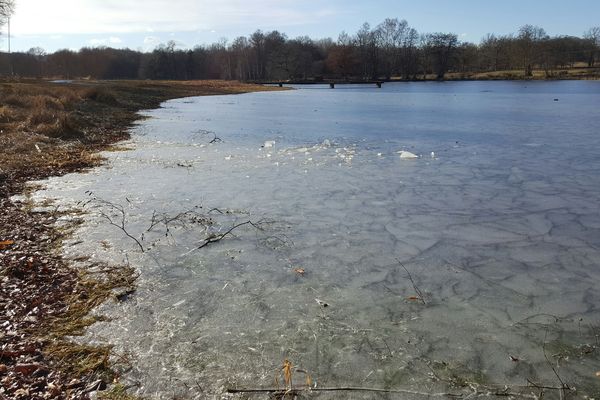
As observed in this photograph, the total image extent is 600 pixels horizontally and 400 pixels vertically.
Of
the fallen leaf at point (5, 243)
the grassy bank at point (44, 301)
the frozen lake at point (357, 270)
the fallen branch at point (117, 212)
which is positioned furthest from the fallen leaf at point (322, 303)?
the fallen leaf at point (5, 243)

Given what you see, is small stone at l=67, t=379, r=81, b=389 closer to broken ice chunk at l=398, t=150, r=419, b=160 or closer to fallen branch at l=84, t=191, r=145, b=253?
fallen branch at l=84, t=191, r=145, b=253

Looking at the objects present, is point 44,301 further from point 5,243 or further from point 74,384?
point 5,243

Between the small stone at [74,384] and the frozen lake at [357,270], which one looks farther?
the frozen lake at [357,270]

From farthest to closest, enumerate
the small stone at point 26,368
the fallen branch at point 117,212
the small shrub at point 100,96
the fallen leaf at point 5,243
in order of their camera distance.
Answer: the small shrub at point 100,96 < the fallen branch at point 117,212 < the fallen leaf at point 5,243 < the small stone at point 26,368

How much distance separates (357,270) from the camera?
554 cm

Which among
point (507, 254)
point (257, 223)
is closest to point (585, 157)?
point (507, 254)

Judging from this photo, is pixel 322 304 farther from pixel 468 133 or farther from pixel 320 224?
pixel 468 133

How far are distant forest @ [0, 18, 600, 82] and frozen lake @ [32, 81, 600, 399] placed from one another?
10159 centimetres

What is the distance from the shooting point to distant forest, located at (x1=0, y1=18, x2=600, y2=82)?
10588 cm

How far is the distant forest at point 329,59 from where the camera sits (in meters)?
106

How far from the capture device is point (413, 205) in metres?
8.06

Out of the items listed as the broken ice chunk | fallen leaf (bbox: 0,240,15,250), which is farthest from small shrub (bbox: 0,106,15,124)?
the broken ice chunk

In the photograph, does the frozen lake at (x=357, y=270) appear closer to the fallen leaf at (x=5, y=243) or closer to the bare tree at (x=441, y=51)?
the fallen leaf at (x=5, y=243)

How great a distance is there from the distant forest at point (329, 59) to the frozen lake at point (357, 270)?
101592 mm
